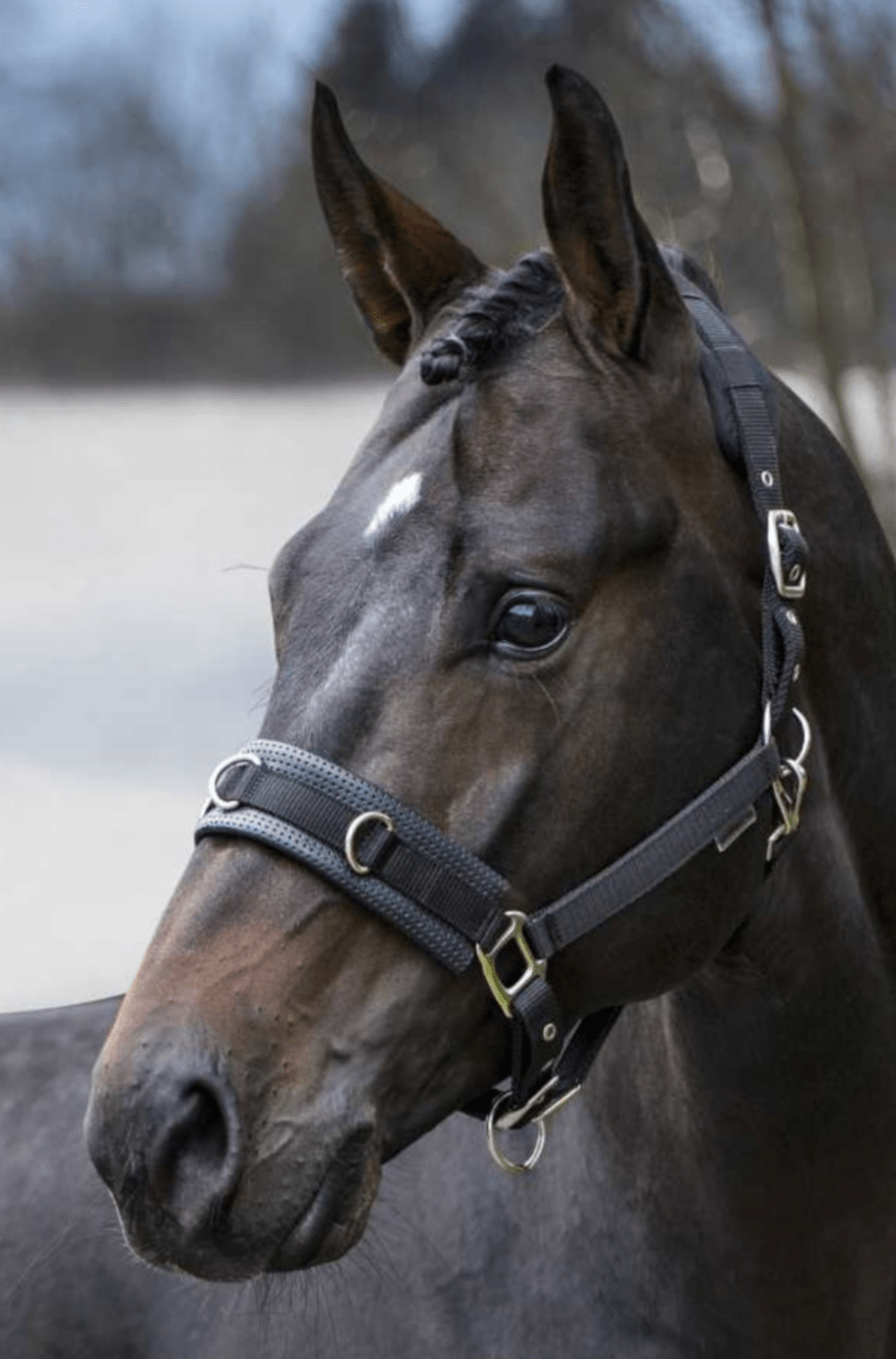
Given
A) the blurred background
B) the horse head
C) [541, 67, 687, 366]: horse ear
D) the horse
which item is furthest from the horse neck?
the blurred background

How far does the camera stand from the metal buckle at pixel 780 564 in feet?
6.61

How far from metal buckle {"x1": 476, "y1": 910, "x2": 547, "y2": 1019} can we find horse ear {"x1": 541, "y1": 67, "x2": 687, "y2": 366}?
0.54 metres

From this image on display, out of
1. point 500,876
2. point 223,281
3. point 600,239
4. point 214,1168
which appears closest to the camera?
point 214,1168

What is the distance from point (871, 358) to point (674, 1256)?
3.87 meters

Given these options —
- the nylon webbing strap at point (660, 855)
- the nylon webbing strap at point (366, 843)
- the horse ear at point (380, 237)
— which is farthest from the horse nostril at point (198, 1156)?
the horse ear at point (380, 237)

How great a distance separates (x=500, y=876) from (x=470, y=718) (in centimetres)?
14

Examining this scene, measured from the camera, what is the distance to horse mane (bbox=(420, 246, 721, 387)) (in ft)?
6.61

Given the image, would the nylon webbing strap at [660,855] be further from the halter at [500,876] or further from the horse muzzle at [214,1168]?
the horse muzzle at [214,1168]

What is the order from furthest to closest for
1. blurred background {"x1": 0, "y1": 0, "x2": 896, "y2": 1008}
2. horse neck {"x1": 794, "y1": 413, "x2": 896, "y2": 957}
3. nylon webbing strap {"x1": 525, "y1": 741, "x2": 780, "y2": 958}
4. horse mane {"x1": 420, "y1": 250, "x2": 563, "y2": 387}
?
blurred background {"x1": 0, "y1": 0, "x2": 896, "y2": 1008}, horse neck {"x1": 794, "y1": 413, "x2": 896, "y2": 957}, horse mane {"x1": 420, "y1": 250, "x2": 563, "y2": 387}, nylon webbing strap {"x1": 525, "y1": 741, "x2": 780, "y2": 958}

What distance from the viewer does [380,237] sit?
2.21 meters

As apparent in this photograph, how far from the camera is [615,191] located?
1.96 metres

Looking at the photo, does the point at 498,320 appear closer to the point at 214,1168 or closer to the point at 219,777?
the point at 219,777

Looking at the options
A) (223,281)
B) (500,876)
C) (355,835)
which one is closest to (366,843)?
(355,835)

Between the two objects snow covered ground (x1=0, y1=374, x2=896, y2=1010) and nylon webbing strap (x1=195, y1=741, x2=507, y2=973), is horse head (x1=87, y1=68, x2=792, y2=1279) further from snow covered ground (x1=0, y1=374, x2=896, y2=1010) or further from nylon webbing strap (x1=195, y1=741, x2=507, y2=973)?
snow covered ground (x1=0, y1=374, x2=896, y2=1010)
